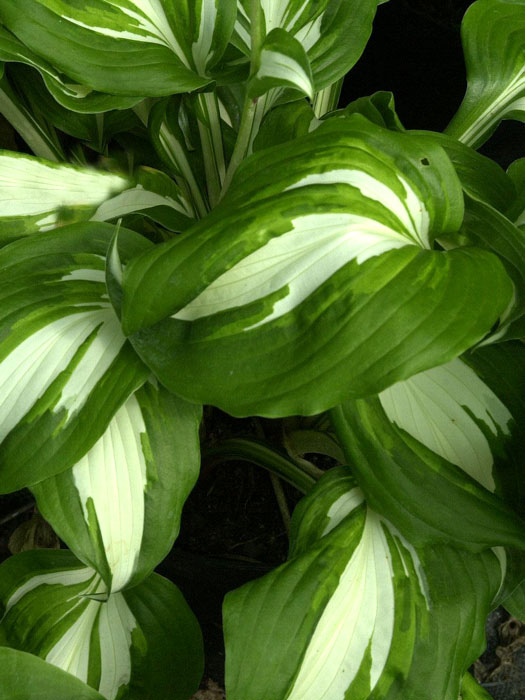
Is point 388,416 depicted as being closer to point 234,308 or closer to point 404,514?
point 404,514

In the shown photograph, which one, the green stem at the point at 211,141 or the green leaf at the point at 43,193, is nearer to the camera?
the green leaf at the point at 43,193

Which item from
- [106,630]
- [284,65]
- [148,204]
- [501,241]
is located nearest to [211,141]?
[148,204]

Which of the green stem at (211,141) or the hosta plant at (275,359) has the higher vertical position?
the green stem at (211,141)

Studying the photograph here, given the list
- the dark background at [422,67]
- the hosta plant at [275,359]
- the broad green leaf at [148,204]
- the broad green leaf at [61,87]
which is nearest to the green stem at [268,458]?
the hosta plant at [275,359]

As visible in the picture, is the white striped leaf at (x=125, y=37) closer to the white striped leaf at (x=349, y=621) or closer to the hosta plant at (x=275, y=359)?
the hosta plant at (x=275, y=359)

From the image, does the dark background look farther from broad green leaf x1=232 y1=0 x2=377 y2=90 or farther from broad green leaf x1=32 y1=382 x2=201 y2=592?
broad green leaf x1=32 y1=382 x2=201 y2=592

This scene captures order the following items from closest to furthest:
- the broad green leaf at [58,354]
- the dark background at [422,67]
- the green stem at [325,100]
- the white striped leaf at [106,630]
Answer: the broad green leaf at [58,354], the white striped leaf at [106,630], the green stem at [325,100], the dark background at [422,67]
